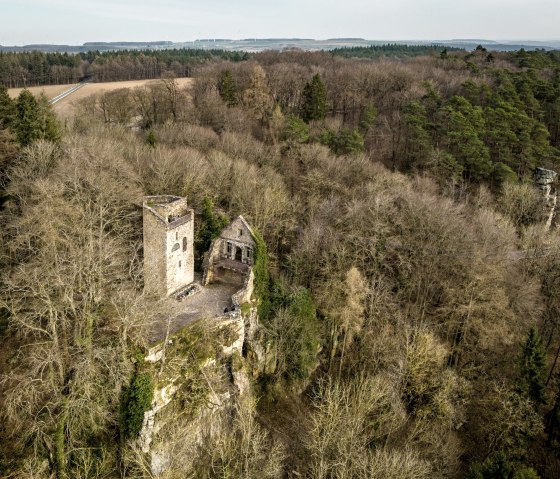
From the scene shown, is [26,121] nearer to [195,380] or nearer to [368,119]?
[195,380]

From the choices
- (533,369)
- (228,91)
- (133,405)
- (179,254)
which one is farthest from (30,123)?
(533,369)

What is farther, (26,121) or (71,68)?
(71,68)

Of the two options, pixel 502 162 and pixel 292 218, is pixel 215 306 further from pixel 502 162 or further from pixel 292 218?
pixel 502 162

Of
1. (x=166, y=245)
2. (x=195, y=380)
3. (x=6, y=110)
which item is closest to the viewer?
(x=195, y=380)

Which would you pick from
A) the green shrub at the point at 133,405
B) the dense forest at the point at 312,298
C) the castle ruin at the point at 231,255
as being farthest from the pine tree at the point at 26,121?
the green shrub at the point at 133,405

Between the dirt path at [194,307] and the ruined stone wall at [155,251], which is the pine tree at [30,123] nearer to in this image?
the ruined stone wall at [155,251]

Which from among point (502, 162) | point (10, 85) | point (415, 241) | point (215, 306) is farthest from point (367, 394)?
point (10, 85)
